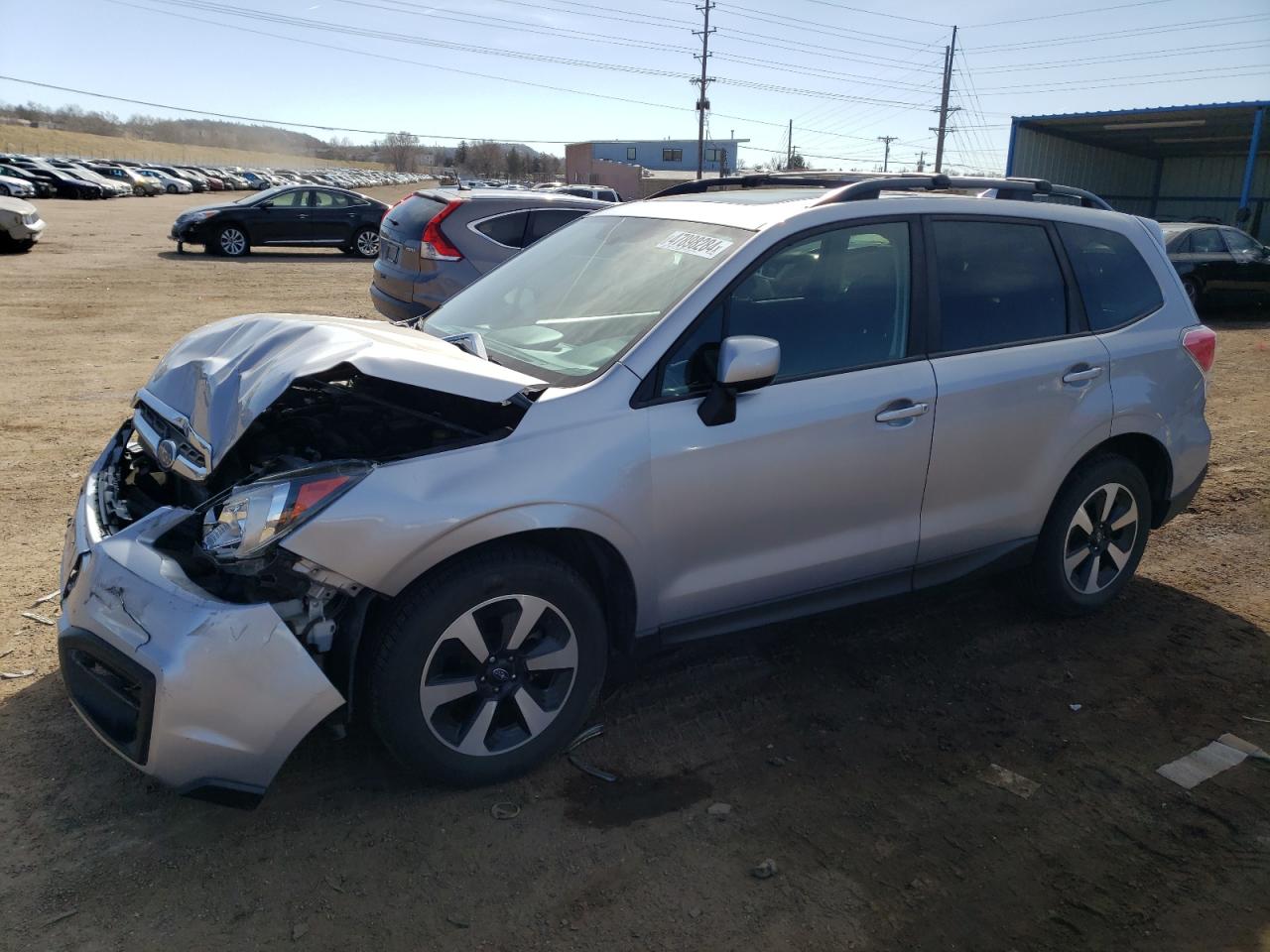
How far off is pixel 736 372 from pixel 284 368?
142 centimetres

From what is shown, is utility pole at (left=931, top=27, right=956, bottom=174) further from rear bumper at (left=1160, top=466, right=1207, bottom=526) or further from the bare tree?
the bare tree

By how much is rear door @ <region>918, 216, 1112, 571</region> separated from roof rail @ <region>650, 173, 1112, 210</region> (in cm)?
27

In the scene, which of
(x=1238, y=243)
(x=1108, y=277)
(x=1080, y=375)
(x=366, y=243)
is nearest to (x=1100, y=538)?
(x=1080, y=375)

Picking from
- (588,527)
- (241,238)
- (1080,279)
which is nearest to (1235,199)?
(241,238)

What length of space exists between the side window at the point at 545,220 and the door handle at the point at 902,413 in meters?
6.41

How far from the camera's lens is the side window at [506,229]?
9.22 metres

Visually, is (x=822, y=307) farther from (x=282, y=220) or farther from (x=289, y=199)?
(x=289, y=199)

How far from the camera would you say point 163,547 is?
9.45 feet

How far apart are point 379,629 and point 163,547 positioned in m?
0.68

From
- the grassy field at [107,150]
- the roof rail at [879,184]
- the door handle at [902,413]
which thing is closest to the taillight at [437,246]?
the roof rail at [879,184]

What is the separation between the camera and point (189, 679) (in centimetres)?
257

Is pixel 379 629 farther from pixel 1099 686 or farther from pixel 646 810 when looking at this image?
pixel 1099 686

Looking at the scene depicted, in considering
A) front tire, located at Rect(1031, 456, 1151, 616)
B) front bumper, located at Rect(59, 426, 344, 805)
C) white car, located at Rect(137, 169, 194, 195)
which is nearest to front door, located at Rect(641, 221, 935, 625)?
front tire, located at Rect(1031, 456, 1151, 616)

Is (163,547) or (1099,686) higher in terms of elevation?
(163,547)
